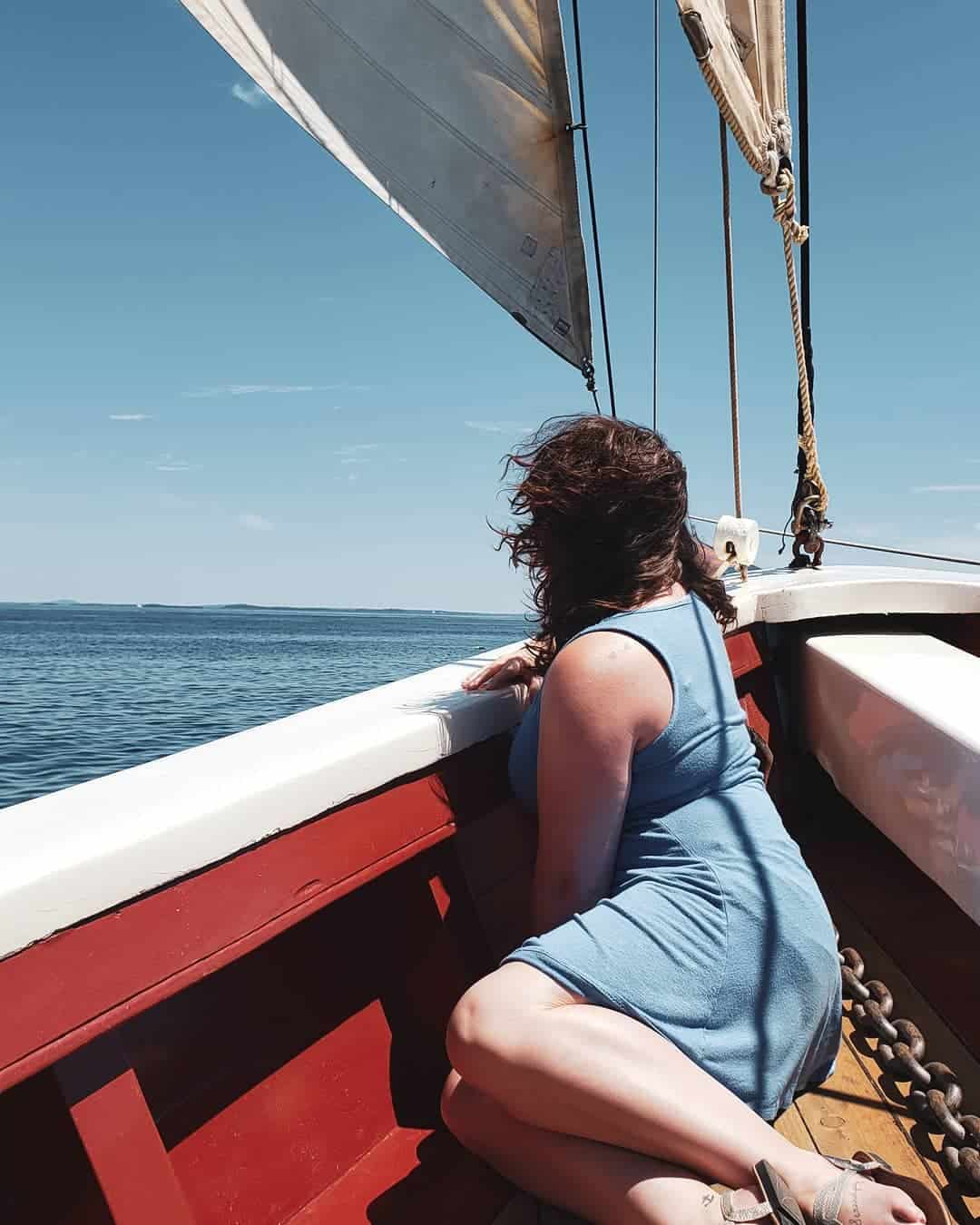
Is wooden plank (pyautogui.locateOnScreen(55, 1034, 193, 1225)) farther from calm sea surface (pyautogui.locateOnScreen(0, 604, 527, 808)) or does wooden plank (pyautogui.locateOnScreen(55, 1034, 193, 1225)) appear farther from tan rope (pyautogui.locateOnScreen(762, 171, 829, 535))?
tan rope (pyautogui.locateOnScreen(762, 171, 829, 535))

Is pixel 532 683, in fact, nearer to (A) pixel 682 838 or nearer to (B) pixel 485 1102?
(A) pixel 682 838

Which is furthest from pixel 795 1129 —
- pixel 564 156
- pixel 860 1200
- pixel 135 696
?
pixel 135 696

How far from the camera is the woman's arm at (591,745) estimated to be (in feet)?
4.42

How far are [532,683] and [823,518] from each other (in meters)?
2.46

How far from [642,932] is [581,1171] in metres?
0.30

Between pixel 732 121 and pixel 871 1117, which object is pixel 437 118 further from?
pixel 871 1117

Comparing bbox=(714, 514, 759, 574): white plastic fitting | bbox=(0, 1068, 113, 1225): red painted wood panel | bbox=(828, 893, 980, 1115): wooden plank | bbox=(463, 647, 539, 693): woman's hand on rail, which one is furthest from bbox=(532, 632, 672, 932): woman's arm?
bbox=(714, 514, 759, 574): white plastic fitting

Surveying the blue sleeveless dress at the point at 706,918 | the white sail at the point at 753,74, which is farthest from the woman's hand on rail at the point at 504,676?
the white sail at the point at 753,74

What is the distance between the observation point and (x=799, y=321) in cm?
327

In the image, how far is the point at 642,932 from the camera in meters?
1.29

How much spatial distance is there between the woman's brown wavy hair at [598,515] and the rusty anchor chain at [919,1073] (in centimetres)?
80

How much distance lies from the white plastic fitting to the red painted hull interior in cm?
127

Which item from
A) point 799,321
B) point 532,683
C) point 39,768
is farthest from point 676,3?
point 39,768

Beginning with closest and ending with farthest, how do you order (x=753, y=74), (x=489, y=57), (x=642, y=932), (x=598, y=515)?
(x=642, y=932)
(x=598, y=515)
(x=753, y=74)
(x=489, y=57)
